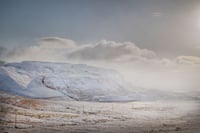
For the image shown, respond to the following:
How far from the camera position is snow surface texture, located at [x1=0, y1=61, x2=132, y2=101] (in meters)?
9.09

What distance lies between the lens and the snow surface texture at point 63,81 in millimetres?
9094

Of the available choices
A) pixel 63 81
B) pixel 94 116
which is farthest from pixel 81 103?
pixel 63 81

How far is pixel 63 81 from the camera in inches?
370

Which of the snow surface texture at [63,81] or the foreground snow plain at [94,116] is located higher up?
the snow surface texture at [63,81]

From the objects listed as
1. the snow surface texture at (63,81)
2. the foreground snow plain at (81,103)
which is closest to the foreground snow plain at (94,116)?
the foreground snow plain at (81,103)

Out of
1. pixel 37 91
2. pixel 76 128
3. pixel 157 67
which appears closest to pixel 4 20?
pixel 37 91

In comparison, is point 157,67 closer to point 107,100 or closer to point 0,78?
point 107,100

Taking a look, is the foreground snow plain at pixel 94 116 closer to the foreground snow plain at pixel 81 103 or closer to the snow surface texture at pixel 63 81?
the foreground snow plain at pixel 81 103

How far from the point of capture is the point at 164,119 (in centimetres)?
986

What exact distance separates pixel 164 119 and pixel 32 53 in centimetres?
356

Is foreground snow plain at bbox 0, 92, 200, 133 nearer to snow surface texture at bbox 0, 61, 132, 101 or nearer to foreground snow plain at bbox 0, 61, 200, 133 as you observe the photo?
foreground snow plain at bbox 0, 61, 200, 133

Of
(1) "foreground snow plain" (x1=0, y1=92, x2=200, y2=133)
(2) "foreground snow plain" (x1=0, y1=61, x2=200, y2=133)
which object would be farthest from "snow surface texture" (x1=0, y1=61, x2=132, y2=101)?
(1) "foreground snow plain" (x1=0, y1=92, x2=200, y2=133)

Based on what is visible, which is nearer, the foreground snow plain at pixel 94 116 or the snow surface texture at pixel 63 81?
the foreground snow plain at pixel 94 116

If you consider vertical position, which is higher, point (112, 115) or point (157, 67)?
point (157, 67)
